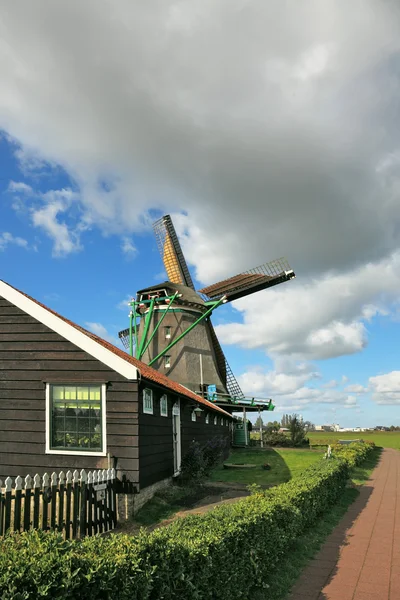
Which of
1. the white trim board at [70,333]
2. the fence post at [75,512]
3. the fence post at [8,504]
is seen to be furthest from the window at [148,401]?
the fence post at [8,504]

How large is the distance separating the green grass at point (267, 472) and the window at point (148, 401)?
6194 mm

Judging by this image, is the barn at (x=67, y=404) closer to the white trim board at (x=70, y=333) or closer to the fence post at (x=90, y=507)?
the white trim board at (x=70, y=333)

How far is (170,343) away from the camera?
30781 millimetres

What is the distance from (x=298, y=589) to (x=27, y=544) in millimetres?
4431

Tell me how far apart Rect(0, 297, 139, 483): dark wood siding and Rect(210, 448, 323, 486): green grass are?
735 centimetres

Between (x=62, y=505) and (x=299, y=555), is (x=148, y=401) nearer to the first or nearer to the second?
(x=62, y=505)

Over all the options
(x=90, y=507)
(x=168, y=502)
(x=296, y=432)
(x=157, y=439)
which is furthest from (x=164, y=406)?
(x=296, y=432)

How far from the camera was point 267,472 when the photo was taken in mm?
20250

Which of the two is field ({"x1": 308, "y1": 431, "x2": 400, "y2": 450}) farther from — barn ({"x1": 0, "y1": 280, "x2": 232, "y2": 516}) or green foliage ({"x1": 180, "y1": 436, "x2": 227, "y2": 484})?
barn ({"x1": 0, "y1": 280, "x2": 232, "y2": 516})

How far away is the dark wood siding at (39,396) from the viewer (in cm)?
1177

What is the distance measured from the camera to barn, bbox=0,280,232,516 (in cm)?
1178

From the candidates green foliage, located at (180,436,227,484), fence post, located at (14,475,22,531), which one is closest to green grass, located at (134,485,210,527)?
green foliage, located at (180,436,227,484)

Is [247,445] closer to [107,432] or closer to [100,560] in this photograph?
[107,432]

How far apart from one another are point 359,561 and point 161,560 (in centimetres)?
533
